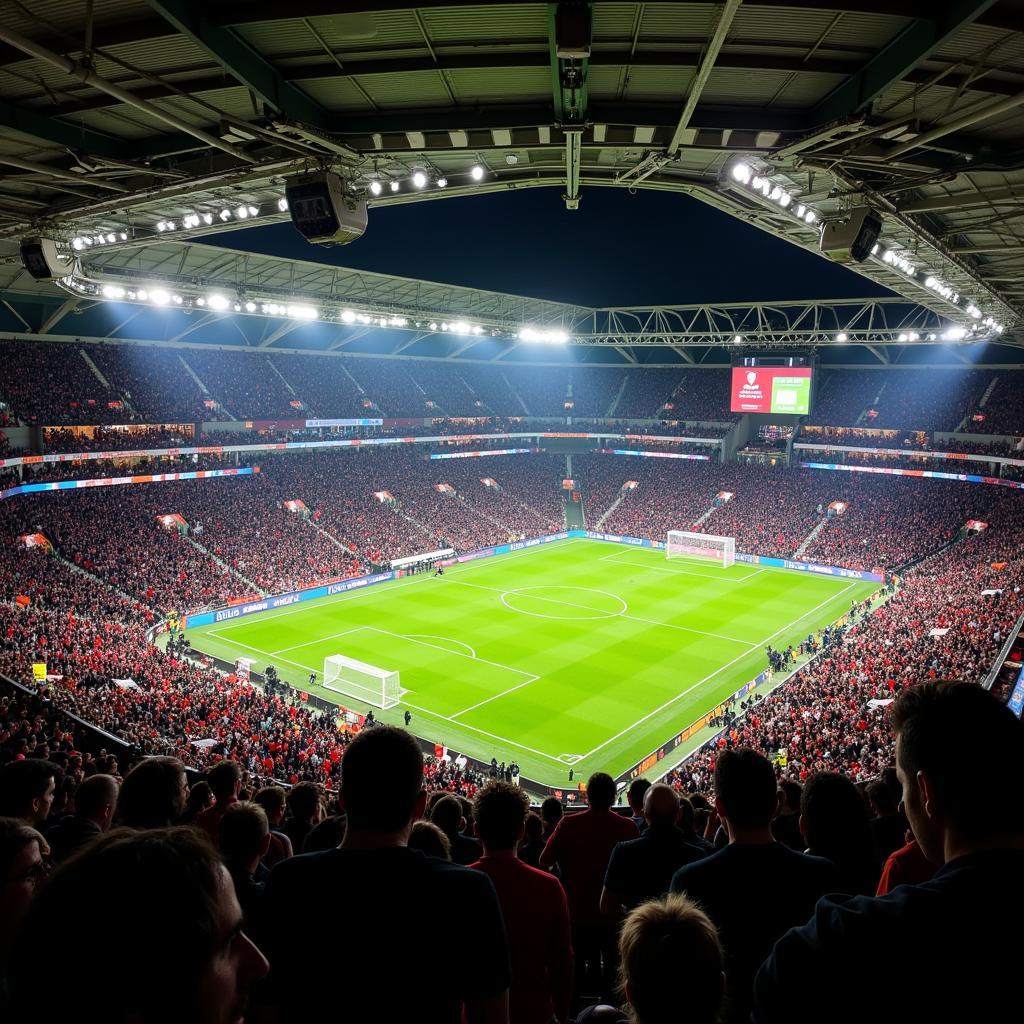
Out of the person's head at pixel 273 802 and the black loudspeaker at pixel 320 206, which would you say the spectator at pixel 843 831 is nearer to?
the person's head at pixel 273 802

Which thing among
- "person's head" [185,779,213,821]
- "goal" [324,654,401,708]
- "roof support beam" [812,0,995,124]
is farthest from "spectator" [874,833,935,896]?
"goal" [324,654,401,708]

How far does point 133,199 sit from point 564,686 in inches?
871

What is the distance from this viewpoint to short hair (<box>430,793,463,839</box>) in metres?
6.70

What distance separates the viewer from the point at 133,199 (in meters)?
15.5

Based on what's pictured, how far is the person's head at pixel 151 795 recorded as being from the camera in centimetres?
434

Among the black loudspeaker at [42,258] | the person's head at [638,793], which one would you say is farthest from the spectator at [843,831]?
the black loudspeaker at [42,258]

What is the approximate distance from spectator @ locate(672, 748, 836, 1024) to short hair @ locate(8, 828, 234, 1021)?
244cm

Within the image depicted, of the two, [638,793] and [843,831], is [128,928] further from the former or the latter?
[638,793]

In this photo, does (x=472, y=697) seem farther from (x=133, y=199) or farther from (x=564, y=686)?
(x=133, y=199)

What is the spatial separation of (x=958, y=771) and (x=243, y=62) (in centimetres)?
1089

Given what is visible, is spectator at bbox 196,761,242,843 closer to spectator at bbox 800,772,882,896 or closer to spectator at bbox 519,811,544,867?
spectator at bbox 519,811,544,867

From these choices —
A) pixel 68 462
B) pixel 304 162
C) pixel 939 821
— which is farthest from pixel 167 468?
pixel 939 821

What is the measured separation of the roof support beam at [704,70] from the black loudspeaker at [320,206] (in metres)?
5.42

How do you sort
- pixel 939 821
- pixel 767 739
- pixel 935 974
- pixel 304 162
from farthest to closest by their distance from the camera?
pixel 767 739
pixel 304 162
pixel 939 821
pixel 935 974
